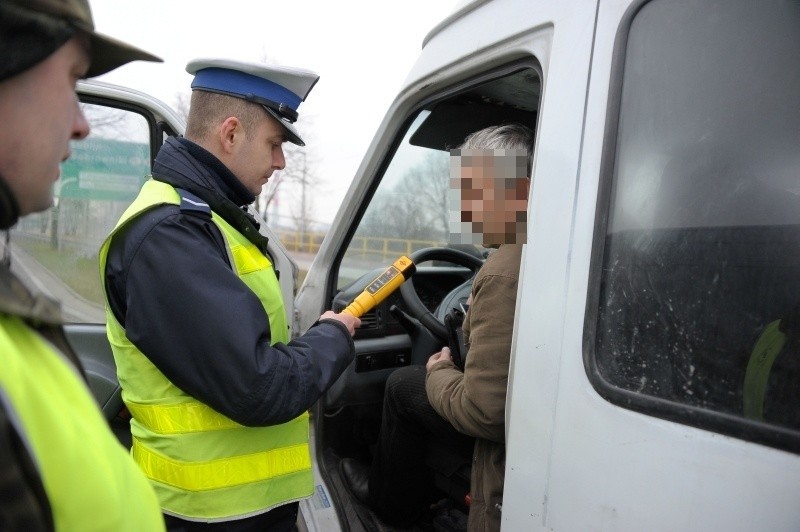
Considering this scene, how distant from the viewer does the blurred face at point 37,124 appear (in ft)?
2.11

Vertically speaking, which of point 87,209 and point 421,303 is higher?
point 87,209

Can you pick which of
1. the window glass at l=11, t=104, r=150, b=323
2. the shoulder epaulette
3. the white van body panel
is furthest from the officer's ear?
the window glass at l=11, t=104, r=150, b=323

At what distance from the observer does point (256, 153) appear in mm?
1628

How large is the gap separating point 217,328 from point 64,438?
2.33 feet

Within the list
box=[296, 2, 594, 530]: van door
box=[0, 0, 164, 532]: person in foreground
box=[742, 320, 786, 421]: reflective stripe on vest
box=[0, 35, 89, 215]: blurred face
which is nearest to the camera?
box=[0, 0, 164, 532]: person in foreground

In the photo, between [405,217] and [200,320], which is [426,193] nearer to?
[405,217]

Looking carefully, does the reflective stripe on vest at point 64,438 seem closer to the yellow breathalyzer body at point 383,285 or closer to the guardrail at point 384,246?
the yellow breathalyzer body at point 383,285

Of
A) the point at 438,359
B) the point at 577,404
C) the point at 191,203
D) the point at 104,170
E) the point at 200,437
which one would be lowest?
the point at 200,437

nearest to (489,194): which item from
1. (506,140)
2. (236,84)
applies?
(506,140)

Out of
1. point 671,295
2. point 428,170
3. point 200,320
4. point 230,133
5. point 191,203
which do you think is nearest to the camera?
point 671,295

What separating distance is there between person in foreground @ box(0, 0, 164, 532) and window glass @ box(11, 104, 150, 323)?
2023 millimetres

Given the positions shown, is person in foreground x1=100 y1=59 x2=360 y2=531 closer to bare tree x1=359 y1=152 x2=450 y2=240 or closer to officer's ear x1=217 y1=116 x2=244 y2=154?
officer's ear x1=217 y1=116 x2=244 y2=154

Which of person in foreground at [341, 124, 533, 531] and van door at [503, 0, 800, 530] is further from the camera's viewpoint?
person in foreground at [341, 124, 533, 531]

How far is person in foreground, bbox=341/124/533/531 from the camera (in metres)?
1.47
